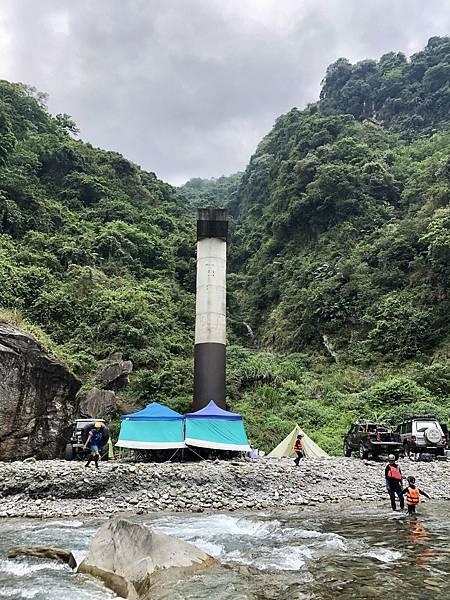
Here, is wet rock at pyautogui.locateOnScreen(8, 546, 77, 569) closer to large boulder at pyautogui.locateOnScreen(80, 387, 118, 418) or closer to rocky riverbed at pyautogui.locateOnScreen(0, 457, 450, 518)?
rocky riverbed at pyautogui.locateOnScreen(0, 457, 450, 518)

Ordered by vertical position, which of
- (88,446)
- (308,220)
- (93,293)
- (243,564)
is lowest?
(243,564)

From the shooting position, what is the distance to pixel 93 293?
140 feet

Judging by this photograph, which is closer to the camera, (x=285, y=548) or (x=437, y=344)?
(x=285, y=548)

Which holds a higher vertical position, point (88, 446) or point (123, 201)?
point (123, 201)

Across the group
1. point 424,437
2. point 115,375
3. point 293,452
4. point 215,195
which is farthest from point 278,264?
point 215,195

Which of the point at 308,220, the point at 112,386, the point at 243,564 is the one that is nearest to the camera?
the point at 243,564

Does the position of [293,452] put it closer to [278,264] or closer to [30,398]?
[30,398]

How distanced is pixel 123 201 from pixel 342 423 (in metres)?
41.1

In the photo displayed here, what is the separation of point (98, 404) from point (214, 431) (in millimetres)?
11344

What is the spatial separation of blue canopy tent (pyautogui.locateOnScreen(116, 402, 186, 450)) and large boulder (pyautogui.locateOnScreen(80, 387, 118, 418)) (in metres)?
9.29

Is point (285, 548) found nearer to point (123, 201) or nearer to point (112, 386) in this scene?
point (112, 386)

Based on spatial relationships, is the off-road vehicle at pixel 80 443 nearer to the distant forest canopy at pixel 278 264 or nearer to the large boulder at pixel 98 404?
the distant forest canopy at pixel 278 264

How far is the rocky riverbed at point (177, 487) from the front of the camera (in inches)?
574

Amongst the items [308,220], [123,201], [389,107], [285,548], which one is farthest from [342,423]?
[389,107]
